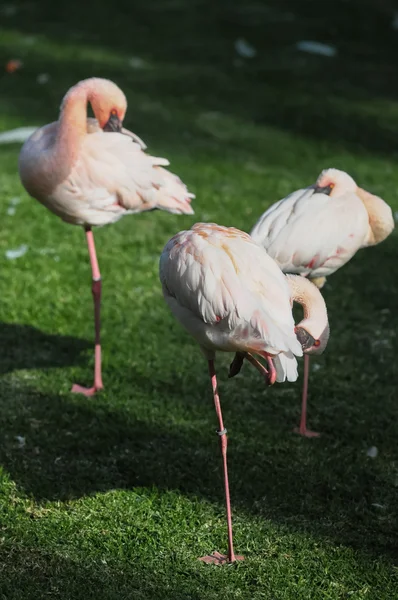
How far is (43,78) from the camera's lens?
1009 cm

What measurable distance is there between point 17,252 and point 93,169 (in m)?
1.85

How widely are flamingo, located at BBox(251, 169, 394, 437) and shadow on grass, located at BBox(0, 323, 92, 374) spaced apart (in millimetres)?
1448

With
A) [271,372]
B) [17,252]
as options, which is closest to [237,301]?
[271,372]

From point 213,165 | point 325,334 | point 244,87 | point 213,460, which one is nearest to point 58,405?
point 213,460

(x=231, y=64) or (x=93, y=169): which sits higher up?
(x=93, y=169)

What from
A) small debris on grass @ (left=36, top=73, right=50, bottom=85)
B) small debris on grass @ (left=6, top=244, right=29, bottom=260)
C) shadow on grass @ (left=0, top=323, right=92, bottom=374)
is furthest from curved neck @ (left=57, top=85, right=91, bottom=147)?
small debris on grass @ (left=36, top=73, right=50, bottom=85)

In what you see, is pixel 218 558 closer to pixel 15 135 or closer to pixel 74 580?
pixel 74 580

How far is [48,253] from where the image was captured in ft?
21.1

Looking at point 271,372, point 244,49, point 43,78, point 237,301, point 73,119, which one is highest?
point 73,119

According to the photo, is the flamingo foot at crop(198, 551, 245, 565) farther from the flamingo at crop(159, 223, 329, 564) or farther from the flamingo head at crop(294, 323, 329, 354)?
the flamingo head at crop(294, 323, 329, 354)

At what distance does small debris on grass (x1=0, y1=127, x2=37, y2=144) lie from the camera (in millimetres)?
8539

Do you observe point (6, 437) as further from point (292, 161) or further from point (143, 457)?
point (292, 161)

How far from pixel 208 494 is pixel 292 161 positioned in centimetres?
505

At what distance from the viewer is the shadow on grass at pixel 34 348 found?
512cm
